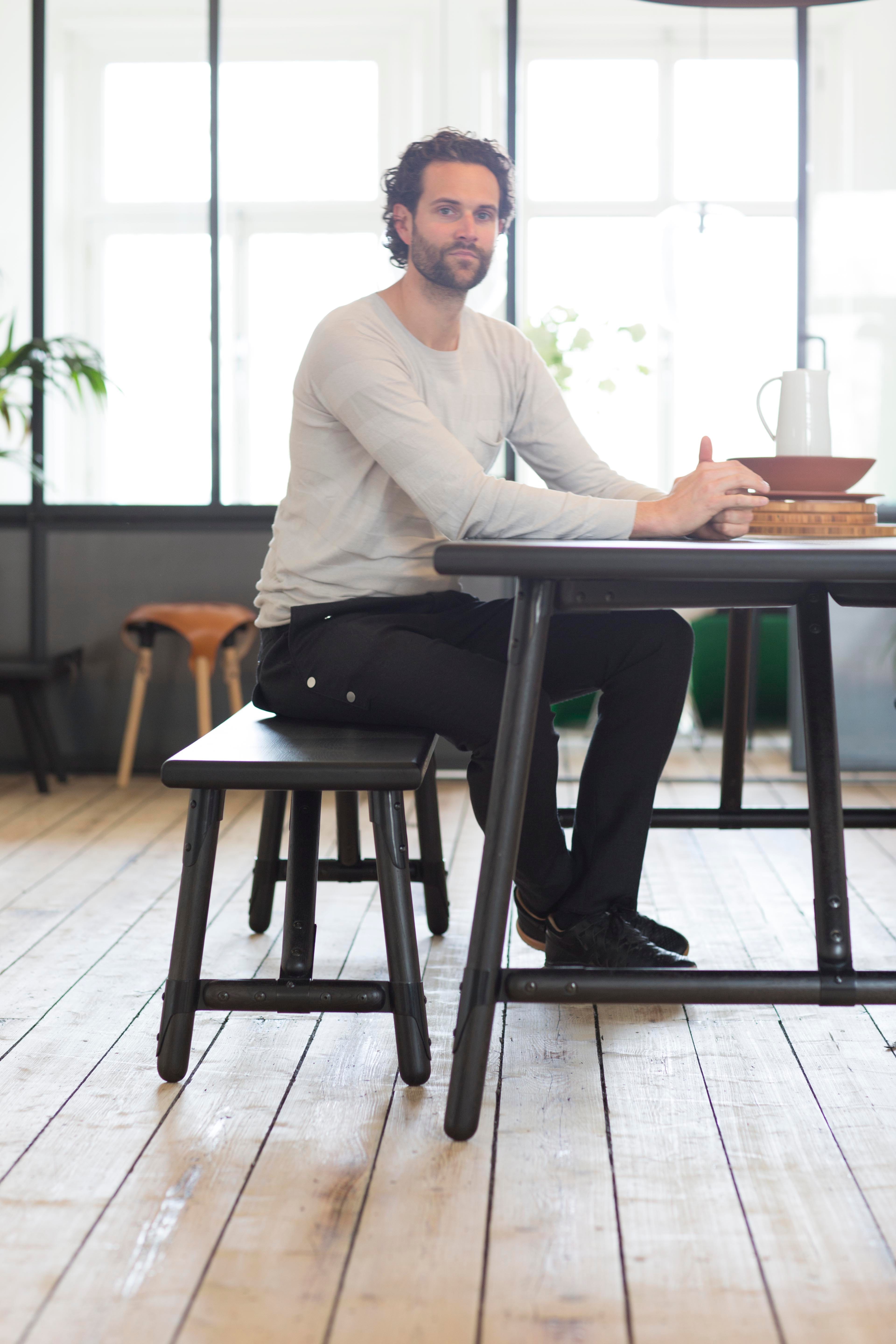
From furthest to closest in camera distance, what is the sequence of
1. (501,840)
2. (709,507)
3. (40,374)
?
(40,374) < (709,507) < (501,840)

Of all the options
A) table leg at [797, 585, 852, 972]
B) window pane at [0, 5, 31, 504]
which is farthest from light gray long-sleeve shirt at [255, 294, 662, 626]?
window pane at [0, 5, 31, 504]

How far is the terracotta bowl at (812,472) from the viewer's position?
5.25 feet

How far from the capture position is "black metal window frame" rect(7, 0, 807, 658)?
4184mm

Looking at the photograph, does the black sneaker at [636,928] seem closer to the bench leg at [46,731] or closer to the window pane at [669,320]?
the bench leg at [46,731]

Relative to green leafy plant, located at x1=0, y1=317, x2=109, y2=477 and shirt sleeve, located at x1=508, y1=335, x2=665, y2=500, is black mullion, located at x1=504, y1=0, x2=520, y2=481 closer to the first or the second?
green leafy plant, located at x1=0, y1=317, x2=109, y2=477

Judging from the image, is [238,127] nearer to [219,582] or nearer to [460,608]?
[219,582]

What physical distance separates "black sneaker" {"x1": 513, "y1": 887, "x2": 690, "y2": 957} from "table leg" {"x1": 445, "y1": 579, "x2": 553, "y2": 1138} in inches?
18.5

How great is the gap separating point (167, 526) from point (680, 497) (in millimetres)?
2890

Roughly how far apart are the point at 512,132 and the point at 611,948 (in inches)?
126

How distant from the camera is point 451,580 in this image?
1.99 m

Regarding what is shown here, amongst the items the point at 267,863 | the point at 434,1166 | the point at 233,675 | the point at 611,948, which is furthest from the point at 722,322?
the point at 434,1166

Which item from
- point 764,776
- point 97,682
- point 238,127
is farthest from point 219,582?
point 764,776

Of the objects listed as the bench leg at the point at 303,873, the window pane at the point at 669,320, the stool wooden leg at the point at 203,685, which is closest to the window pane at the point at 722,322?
the window pane at the point at 669,320

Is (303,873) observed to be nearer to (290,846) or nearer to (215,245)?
(290,846)
